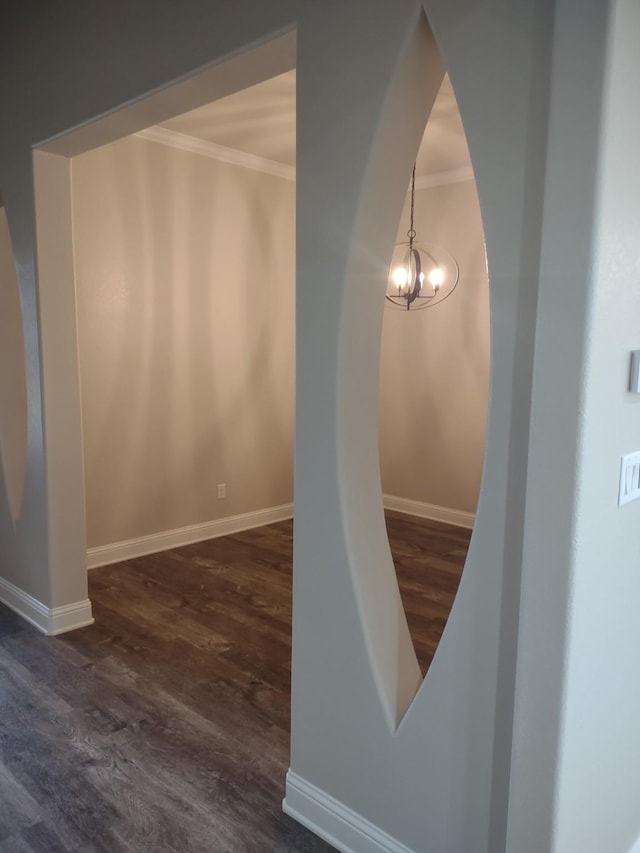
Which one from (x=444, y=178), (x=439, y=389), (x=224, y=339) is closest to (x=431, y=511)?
(x=439, y=389)

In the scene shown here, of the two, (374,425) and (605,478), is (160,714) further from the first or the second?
(605,478)

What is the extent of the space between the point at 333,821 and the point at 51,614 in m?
1.82

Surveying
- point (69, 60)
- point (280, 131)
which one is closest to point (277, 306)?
point (280, 131)

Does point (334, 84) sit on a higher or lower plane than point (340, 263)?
higher

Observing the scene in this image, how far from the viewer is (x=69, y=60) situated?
2.63 meters

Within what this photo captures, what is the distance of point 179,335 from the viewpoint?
4.41 metres

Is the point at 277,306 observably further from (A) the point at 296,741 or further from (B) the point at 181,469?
(A) the point at 296,741

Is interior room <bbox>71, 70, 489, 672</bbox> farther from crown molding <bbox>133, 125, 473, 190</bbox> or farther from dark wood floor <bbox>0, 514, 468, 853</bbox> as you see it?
dark wood floor <bbox>0, 514, 468, 853</bbox>

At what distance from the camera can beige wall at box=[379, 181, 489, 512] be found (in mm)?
4844

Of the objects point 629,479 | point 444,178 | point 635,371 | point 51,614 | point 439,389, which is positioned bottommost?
point 51,614

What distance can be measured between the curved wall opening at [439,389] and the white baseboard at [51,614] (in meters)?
1.99

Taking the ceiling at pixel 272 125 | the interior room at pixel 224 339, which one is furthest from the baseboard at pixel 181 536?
the ceiling at pixel 272 125

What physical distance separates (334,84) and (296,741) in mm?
1855

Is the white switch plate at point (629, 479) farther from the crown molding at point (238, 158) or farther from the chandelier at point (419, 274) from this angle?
the crown molding at point (238, 158)
